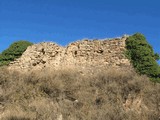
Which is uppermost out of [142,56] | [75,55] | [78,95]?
[75,55]

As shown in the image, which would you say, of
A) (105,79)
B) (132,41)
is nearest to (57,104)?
(105,79)

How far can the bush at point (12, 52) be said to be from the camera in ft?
57.9

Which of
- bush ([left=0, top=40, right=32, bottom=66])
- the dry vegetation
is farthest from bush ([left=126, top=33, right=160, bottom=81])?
bush ([left=0, top=40, right=32, bottom=66])

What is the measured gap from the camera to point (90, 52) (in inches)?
601

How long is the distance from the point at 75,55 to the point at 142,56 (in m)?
3.69

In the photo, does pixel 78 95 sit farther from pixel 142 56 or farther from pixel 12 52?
pixel 12 52

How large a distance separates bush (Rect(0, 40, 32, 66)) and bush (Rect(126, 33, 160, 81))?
6761 mm

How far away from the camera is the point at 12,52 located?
17.9 m

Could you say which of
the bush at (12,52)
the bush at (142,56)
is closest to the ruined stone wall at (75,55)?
the bush at (142,56)

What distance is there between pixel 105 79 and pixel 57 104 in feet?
9.16

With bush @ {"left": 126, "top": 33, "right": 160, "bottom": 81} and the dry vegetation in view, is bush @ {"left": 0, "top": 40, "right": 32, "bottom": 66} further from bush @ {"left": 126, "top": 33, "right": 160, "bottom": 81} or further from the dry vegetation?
bush @ {"left": 126, "top": 33, "right": 160, "bottom": 81}

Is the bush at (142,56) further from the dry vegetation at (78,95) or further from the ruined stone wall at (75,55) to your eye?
the dry vegetation at (78,95)

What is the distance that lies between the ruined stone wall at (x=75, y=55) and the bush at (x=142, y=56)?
349 mm

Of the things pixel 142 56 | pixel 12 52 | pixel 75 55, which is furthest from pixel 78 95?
pixel 12 52
